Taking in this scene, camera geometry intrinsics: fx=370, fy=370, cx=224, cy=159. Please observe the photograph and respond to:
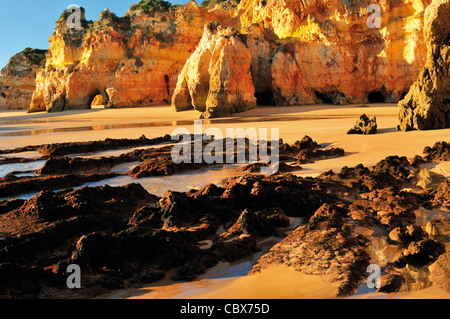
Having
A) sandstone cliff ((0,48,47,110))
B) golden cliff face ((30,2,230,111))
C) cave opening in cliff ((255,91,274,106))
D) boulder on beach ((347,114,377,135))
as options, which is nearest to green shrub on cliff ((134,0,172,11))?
golden cliff face ((30,2,230,111))

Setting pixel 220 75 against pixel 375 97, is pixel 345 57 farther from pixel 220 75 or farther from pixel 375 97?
pixel 220 75

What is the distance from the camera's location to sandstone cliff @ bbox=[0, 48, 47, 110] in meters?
49.5

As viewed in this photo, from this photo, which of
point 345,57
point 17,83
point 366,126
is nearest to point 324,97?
point 345,57

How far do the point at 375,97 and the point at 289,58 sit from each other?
6794 mm

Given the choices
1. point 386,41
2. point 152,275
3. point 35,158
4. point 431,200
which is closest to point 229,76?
point 386,41

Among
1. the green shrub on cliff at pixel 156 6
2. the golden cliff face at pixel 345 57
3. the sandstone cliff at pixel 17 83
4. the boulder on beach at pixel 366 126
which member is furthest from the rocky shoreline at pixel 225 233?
the sandstone cliff at pixel 17 83

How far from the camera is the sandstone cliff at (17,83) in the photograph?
49531 millimetres

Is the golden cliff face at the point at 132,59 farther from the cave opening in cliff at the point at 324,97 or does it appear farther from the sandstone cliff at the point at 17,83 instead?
the sandstone cliff at the point at 17,83

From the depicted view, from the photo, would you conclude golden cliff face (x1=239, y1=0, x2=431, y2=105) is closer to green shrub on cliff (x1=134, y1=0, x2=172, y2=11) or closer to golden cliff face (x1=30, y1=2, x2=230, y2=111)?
golden cliff face (x1=30, y1=2, x2=230, y2=111)

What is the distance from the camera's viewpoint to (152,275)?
114 inches

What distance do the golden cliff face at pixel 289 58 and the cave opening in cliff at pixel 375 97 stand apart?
66 millimetres

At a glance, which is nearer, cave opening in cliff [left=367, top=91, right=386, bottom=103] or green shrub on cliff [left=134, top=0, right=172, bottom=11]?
cave opening in cliff [left=367, top=91, right=386, bottom=103]

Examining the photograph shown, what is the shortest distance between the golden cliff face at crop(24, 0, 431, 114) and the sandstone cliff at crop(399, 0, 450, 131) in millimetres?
12315

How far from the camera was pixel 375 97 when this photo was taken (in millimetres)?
25922
